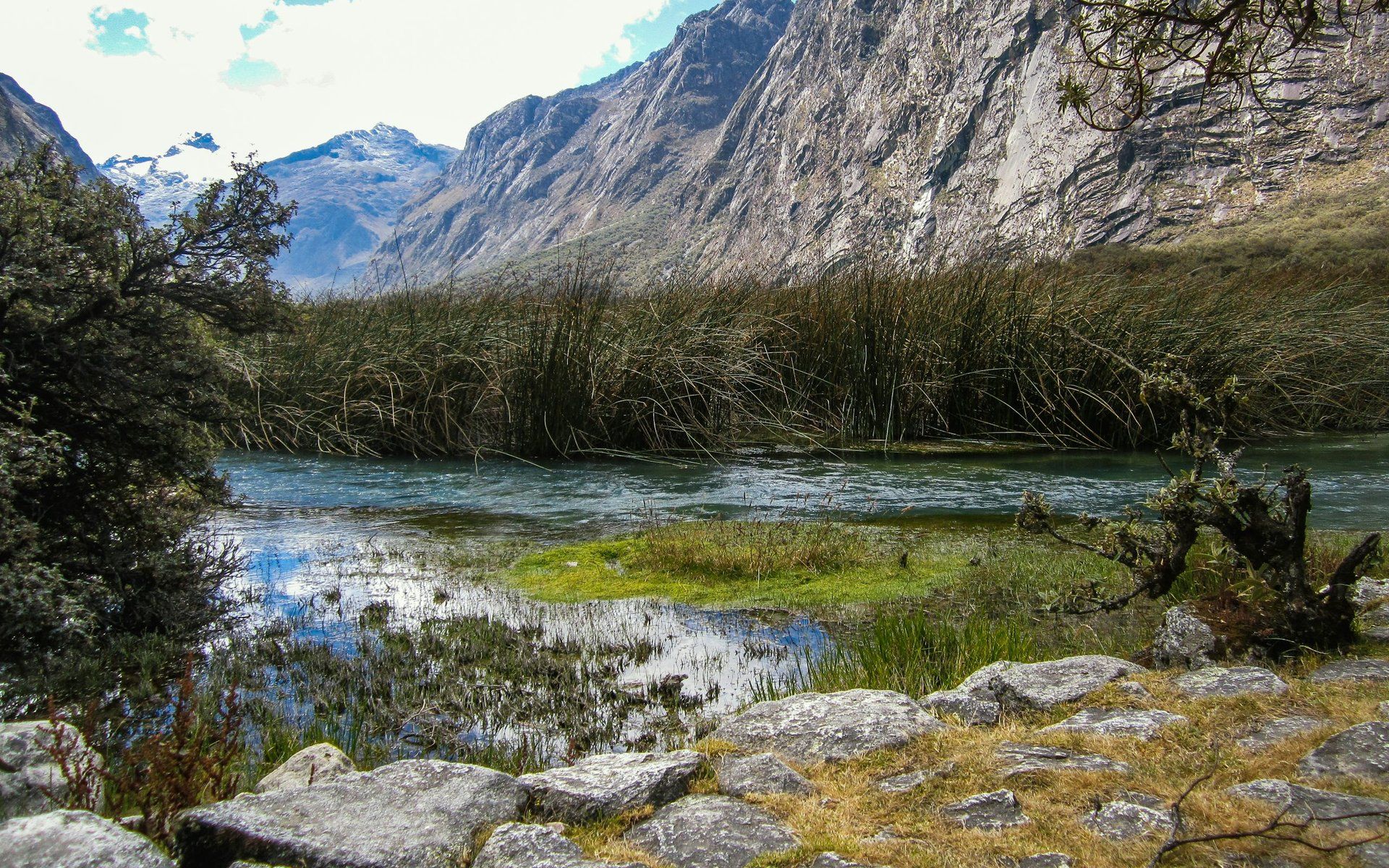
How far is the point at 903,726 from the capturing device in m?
2.41

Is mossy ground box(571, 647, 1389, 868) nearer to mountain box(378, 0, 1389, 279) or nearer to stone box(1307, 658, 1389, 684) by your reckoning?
stone box(1307, 658, 1389, 684)

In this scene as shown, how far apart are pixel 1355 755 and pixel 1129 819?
1.81ft

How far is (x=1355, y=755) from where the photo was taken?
1897 millimetres

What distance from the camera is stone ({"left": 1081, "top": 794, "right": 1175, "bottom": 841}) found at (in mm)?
1719

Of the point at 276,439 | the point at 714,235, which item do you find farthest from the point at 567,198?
the point at 276,439

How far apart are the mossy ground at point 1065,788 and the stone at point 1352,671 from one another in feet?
0.19

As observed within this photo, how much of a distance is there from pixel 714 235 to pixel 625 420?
93715 mm

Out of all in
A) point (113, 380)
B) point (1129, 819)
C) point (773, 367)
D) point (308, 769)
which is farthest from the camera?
point (773, 367)

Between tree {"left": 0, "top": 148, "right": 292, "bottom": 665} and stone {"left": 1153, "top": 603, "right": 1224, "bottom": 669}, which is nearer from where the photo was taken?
stone {"left": 1153, "top": 603, "right": 1224, "bottom": 669}

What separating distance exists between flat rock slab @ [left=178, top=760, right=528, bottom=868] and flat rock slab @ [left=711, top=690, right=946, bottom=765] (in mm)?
671

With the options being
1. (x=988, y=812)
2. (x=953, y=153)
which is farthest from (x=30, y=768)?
(x=953, y=153)

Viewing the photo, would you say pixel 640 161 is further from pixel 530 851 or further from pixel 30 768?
pixel 530 851

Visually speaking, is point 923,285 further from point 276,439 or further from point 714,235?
point 714,235

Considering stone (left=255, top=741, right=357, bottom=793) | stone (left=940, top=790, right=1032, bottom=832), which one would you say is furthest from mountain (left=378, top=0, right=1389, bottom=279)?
stone (left=940, top=790, right=1032, bottom=832)
